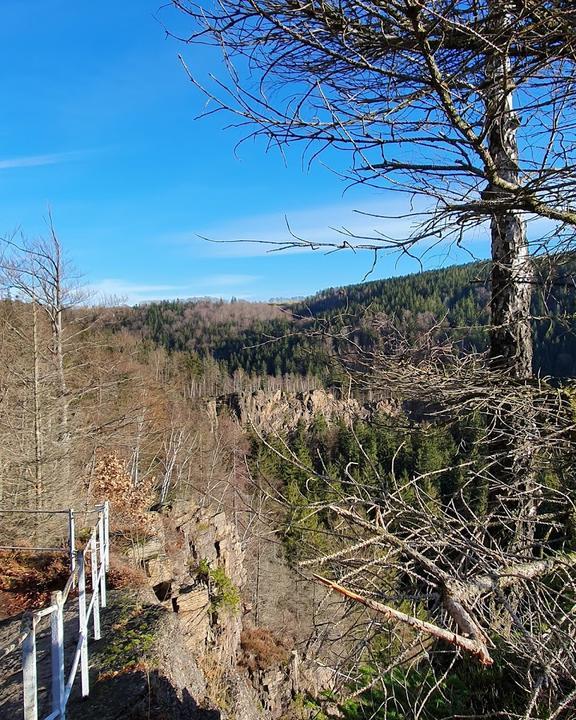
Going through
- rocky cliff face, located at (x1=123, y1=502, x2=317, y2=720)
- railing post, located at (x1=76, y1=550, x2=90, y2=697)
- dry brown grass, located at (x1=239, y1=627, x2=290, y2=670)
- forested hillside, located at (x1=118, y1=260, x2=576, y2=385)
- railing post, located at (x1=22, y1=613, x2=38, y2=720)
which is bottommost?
dry brown grass, located at (x1=239, y1=627, x2=290, y2=670)

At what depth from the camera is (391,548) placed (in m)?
1.83

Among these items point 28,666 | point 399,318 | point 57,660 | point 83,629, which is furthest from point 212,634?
point 399,318

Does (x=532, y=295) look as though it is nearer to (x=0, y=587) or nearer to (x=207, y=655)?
(x=207, y=655)

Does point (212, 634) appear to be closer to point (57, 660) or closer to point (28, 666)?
point (57, 660)

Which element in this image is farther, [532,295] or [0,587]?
[0,587]

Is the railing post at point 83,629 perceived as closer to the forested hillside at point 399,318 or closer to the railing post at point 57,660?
the railing post at point 57,660

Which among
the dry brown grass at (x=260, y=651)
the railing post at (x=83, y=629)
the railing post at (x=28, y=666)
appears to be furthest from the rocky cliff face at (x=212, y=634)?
the railing post at (x=28, y=666)

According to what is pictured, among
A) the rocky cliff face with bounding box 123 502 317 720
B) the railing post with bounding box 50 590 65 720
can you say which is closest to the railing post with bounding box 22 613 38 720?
the railing post with bounding box 50 590 65 720

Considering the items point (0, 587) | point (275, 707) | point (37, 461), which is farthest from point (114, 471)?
point (275, 707)

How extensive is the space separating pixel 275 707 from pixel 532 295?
10359 mm

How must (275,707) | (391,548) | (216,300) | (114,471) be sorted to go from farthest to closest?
(216,300) < (114,471) < (275,707) < (391,548)

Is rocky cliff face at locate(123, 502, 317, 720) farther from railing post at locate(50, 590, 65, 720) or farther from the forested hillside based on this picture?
the forested hillside

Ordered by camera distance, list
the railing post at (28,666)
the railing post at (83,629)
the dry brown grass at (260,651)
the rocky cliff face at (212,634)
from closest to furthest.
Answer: the railing post at (28,666), the railing post at (83,629), the rocky cliff face at (212,634), the dry brown grass at (260,651)

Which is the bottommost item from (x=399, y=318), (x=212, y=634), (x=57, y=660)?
(x=212, y=634)
